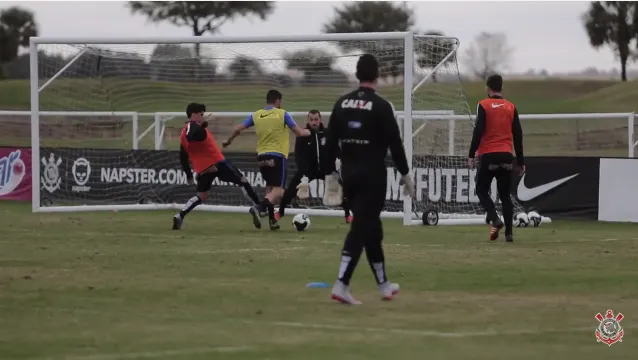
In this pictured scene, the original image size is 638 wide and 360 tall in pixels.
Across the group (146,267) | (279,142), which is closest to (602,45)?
(279,142)

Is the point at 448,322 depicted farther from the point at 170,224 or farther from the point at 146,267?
the point at 170,224

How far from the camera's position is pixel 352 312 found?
9891 mm

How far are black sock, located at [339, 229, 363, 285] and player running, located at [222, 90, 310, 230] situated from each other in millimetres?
8297

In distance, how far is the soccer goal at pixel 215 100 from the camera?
21250mm

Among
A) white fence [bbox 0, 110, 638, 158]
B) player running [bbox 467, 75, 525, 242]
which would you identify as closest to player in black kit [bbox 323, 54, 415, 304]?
player running [bbox 467, 75, 525, 242]

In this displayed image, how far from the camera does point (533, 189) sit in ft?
71.8

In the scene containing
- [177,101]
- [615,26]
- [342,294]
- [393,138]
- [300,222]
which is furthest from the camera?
[615,26]

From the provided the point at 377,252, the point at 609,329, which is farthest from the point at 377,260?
the point at 609,329

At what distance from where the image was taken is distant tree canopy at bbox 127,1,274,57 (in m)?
66.2

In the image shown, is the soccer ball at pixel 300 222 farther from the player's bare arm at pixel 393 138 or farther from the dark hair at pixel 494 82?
the player's bare arm at pixel 393 138

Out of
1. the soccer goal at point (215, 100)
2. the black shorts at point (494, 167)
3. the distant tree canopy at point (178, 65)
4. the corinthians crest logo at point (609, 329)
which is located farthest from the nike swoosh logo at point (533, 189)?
the corinthians crest logo at point (609, 329)

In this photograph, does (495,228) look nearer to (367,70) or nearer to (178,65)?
(367,70)

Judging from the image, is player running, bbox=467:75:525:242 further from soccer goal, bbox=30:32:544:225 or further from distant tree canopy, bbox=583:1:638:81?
distant tree canopy, bbox=583:1:638:81

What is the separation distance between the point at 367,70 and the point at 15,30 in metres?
56.1
